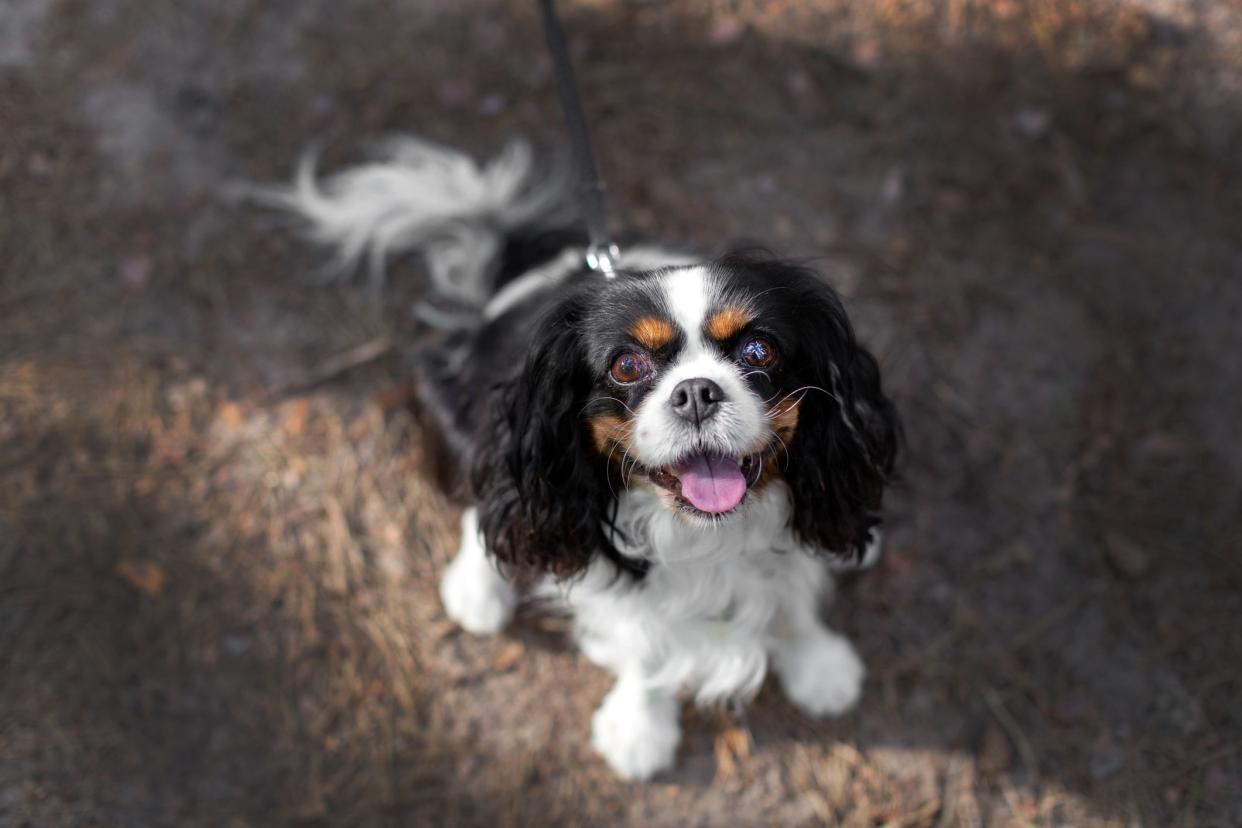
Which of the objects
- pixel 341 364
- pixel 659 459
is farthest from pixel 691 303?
pixel 341 364

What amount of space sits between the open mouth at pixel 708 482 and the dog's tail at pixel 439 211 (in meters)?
1.21

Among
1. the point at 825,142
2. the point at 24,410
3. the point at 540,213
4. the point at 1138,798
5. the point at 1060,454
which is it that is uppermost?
the point at 825,142

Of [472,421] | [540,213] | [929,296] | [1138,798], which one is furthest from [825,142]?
[1138,798]

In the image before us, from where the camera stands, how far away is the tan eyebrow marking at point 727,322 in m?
1.82

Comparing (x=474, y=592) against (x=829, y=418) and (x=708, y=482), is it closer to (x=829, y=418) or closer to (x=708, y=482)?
(x=708, y=482)

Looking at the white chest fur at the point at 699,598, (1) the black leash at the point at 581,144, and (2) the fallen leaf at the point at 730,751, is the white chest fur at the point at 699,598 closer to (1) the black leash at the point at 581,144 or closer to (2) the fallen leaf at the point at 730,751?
(2) the fallen leaf at the point at 730,751

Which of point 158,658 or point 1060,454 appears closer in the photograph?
point 158,658

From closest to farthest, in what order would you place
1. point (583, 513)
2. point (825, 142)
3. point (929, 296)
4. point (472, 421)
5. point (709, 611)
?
1. point (583, 513)
2. point (709, 611)
3. point (472, 421)
4. point (929, 296)
5. point (825, 142)

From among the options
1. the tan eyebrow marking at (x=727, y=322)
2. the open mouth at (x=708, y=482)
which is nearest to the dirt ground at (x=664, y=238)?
the open mouth at (x=708, y=482)

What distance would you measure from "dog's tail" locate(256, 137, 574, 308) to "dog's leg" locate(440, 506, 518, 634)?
2.49 ft

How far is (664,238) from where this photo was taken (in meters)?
3.27

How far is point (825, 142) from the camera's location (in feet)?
11.1

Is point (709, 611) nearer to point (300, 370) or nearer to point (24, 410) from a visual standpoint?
point (300, 370)

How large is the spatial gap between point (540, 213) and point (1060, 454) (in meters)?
1.81
